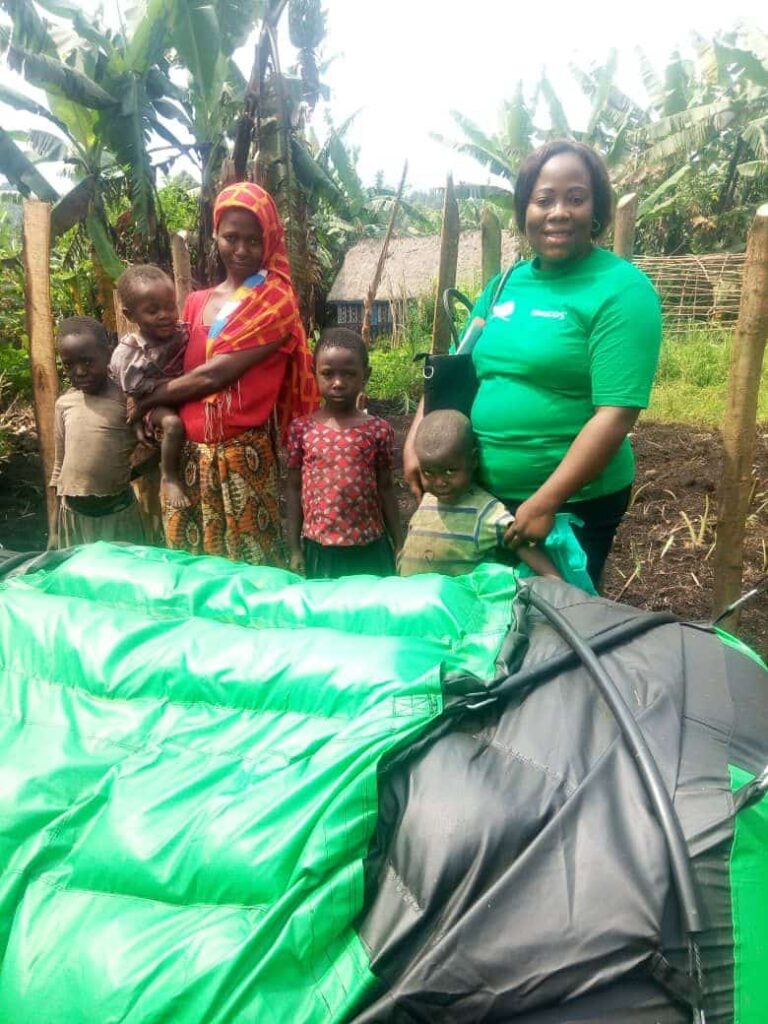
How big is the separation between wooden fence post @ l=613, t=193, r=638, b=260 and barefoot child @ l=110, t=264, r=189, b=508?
1.95 m

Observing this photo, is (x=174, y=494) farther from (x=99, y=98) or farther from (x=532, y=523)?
(x=99, y=98)

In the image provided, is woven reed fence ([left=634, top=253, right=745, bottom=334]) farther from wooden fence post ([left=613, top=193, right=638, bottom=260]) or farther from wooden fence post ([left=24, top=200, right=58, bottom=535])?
wooden fence post ([left=24, top=200, right=58, bottom=535])

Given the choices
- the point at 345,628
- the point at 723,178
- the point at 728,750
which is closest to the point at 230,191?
the point at 345,628

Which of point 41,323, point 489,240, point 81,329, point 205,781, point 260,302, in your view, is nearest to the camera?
point 205,781

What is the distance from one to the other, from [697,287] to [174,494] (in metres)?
12.8

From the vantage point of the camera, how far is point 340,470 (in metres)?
2.57

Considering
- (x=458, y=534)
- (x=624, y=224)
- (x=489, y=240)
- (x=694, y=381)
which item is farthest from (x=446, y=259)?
(x=694, y=381)

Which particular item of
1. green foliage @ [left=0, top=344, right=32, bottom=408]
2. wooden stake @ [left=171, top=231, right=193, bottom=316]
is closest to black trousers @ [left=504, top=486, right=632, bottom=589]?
wooden stake @ [left=171, top=231, right=193, bottom=316]

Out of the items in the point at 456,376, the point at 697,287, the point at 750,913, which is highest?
the point at 697,287

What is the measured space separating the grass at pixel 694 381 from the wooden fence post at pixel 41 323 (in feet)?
19.5

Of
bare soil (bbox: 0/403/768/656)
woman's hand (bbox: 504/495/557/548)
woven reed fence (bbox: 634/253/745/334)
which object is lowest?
bare soil (bbox: 0/403/768/656)

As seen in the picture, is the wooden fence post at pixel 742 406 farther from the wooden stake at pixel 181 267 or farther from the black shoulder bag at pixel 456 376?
the wooden stake at pixel 181 267

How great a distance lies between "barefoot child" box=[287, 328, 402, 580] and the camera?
2.57m

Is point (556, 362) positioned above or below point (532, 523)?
above
